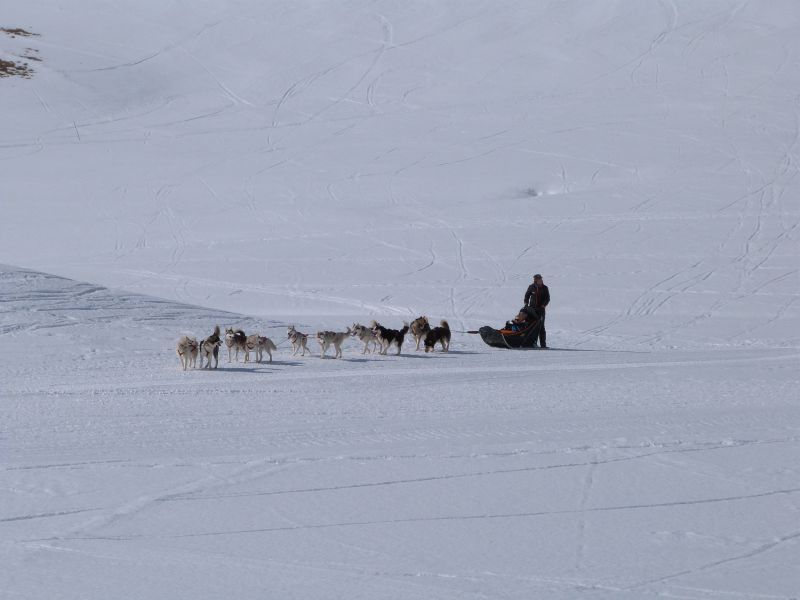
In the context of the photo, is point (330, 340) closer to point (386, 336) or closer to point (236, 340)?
point (386, 336)

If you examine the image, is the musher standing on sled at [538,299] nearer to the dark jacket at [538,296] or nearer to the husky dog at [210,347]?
the dark jacket at [538,296]

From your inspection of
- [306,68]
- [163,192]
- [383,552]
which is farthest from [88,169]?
[383,552]

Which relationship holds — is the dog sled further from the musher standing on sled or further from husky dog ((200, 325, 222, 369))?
husky dog ((200, 325, 222, 369))

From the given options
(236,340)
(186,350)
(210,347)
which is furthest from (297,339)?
(186,350)

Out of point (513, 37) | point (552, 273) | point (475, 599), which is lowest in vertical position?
point (475, 599)

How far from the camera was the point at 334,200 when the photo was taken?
30.4 m

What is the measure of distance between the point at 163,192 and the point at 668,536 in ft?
89.2

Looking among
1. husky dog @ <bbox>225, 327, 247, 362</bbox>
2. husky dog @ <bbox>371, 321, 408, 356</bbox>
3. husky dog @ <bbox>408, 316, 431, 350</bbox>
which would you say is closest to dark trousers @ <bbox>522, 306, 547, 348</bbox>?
husky dog @ <bbox>408, 316, 431, 350</bbox>

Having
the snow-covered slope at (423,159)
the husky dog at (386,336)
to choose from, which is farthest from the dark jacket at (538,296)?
the husky dog at (386,336)

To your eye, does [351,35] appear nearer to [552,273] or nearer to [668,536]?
[552,273]

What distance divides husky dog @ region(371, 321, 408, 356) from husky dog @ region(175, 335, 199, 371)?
2.54 meters

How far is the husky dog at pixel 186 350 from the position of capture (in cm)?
1194

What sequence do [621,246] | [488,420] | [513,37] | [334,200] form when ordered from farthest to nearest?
1. [513,37]
2. [334,200]
3. [621,246]
4. [488,420]

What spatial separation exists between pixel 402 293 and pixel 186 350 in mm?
9237
